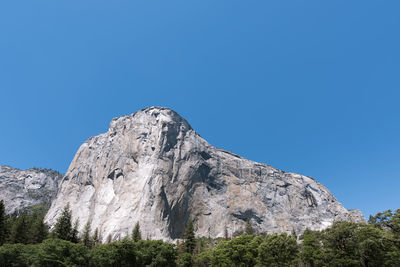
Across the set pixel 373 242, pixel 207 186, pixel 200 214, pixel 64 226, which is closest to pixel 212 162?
pixel 207 186

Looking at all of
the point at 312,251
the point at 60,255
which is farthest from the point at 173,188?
the point at 60,255

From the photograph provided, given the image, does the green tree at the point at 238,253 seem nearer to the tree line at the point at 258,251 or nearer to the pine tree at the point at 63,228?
the tree line at the point at 258,251

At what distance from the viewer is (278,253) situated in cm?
4575

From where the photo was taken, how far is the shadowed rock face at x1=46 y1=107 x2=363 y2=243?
138 meters

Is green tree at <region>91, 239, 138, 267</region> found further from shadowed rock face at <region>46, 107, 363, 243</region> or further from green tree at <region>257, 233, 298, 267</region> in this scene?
shadowed rock face at <region>46, 107, 363, 243</region>

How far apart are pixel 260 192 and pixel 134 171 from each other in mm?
81217

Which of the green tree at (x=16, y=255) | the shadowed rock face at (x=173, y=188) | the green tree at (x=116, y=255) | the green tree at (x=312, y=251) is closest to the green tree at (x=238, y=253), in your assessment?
the green tree at (x=312, y=251)

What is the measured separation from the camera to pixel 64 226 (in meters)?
64.9

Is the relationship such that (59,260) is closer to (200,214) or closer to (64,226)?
(64,226)

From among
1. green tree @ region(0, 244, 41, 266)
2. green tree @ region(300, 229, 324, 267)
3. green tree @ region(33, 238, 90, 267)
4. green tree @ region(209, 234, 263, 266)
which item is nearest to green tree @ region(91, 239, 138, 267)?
green tree @ region(33, 238, 90, 267)

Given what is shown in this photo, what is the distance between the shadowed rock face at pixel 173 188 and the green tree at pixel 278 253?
87.7m

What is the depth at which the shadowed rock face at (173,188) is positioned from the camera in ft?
452

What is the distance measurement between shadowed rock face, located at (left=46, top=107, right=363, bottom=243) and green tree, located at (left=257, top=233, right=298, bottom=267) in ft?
288

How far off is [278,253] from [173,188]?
345 ft
